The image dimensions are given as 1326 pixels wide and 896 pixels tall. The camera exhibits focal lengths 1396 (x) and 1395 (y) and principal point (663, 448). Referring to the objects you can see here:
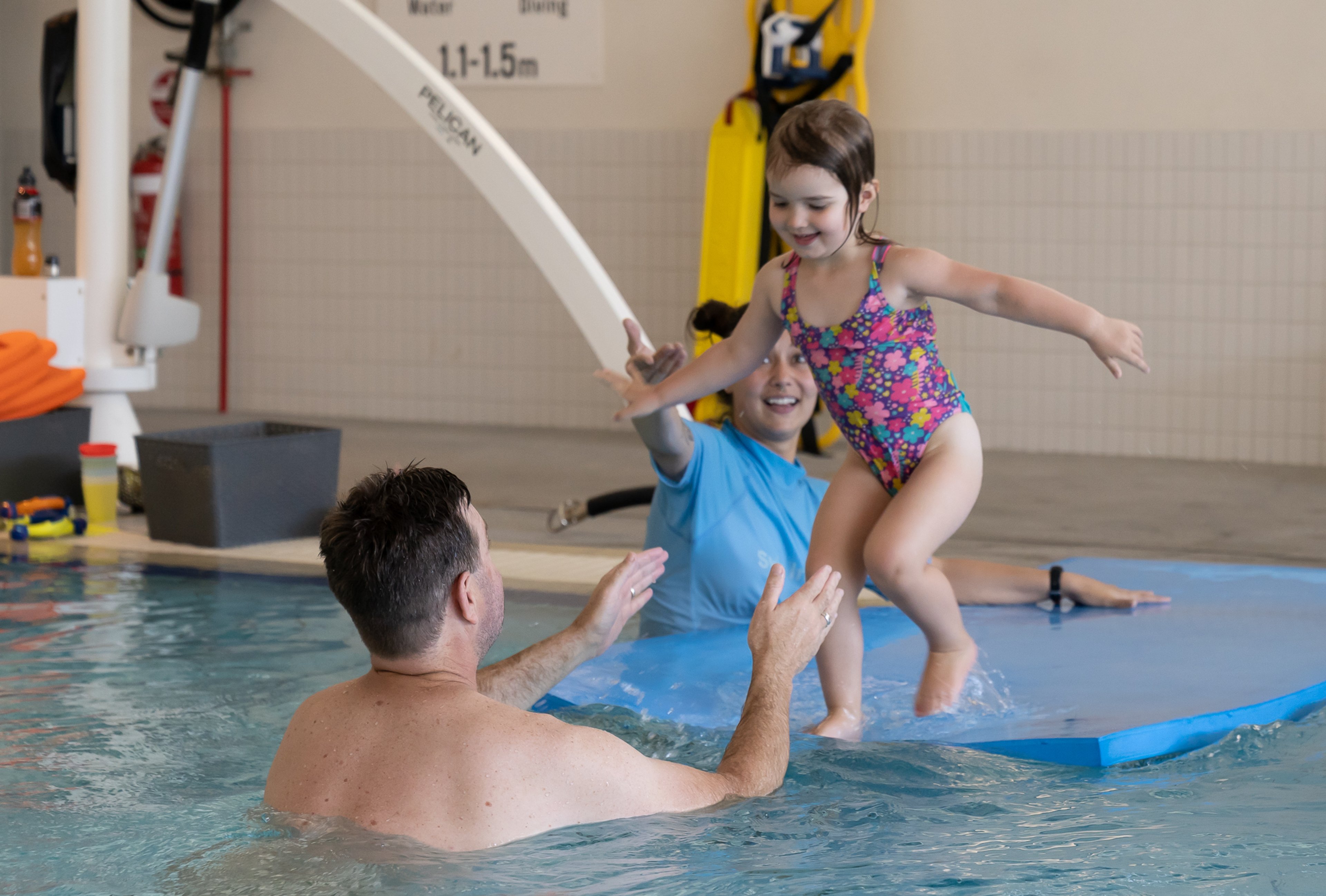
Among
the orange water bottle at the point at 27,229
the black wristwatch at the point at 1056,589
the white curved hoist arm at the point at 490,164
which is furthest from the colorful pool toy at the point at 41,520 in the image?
the black wristwatch at the point at 1056,589

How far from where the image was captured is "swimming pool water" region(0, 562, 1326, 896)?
1.80 meters

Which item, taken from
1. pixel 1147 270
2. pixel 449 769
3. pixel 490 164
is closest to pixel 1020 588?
pixel 490 164

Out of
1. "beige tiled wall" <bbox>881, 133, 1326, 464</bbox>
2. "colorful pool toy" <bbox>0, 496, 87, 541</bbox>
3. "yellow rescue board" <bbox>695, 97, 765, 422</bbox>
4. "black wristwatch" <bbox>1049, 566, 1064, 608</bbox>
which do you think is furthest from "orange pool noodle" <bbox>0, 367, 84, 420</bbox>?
"beige tiled wall" <bbox>881, 133, 1326, 464</bbox>

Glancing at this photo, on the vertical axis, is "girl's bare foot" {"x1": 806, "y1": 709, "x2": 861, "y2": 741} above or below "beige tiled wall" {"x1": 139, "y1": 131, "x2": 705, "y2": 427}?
below

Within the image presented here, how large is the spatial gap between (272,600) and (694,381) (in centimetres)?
A: 176

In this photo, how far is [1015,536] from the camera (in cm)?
489

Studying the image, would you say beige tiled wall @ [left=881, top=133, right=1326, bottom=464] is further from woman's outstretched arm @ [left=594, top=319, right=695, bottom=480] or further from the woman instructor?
woman's outstretched arm @ [left=594, top=319, right=695, bottom=480]

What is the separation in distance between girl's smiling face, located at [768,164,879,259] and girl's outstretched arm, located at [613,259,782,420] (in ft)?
0.51

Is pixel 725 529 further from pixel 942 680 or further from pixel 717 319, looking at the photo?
pixel 942 680

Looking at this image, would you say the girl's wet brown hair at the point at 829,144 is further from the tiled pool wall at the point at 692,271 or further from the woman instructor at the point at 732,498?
the tiled pool wall at the point at 692,271

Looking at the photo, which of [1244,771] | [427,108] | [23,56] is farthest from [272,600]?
[23,56]

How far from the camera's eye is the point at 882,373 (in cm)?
253

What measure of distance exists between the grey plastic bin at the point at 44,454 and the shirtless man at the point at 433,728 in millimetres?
3432

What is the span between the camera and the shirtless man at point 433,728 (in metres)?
1.67
